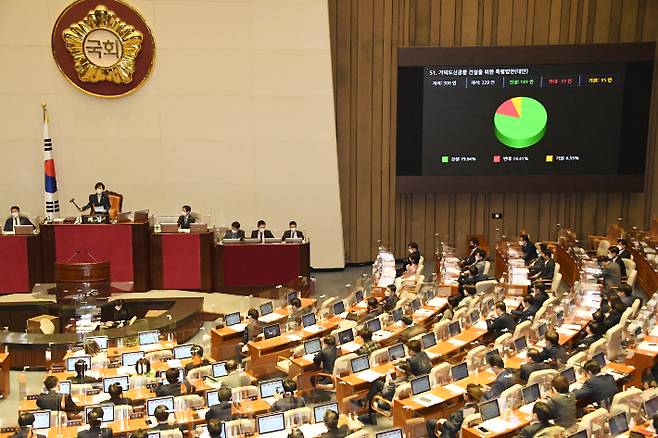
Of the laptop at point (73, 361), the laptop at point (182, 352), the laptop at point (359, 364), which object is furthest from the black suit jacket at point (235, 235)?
the laptop at point (359, 364)

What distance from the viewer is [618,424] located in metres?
7.66

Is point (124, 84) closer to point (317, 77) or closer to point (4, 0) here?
point (4, 0)

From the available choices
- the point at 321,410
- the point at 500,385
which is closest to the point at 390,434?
the point at 321,410

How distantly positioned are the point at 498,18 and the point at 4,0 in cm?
Answer: 1082

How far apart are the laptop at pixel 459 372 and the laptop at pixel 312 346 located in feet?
6.90

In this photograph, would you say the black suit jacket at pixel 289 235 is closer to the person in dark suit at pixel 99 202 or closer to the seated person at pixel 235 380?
the person in dark suit at pixel 99 202

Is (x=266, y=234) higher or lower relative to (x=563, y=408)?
higher

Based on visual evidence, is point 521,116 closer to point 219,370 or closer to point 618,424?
point 219,370

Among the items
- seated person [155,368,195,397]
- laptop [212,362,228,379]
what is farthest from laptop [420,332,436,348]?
seated person [155,368,195,397]

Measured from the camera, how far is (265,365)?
10430mm

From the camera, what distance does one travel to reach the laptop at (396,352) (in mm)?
10359

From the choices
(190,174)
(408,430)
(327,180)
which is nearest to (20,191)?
(190,174)

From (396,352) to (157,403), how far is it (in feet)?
10.7

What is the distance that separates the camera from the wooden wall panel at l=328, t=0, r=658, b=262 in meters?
18.1
